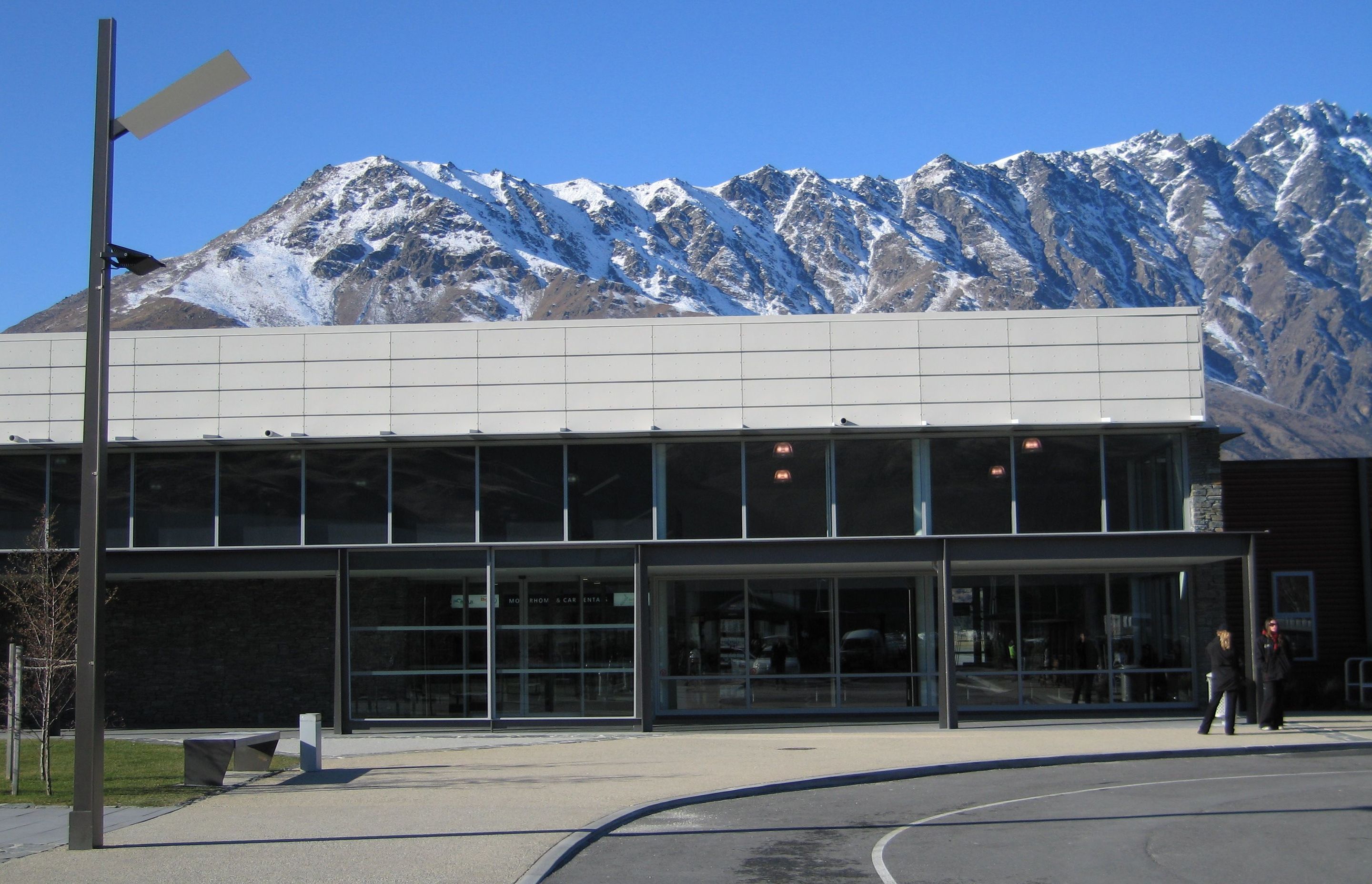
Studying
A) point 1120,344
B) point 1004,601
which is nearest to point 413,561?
point 1004,601

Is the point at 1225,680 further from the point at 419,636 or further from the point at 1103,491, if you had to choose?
the point at 419,636

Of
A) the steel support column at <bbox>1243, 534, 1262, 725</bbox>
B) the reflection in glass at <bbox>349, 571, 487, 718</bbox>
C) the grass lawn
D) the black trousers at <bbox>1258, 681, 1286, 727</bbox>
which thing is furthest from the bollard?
the steel support column at <bbox>1243, 534, 1262, 725</bbox>

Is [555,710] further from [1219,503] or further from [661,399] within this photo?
[1219,503]

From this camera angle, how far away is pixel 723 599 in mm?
24875

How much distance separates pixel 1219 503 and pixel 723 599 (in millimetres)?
8625

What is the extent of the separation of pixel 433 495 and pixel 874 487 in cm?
759

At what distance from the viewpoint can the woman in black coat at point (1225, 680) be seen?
1970cm

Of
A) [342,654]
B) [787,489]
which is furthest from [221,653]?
[787,489]

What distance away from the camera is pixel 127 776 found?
16.1 metres

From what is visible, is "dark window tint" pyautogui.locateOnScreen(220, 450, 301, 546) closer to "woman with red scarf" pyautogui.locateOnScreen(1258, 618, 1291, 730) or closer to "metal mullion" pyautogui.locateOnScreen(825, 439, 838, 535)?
"metal mullion" pyautogui.locateOnScreen(825, 439, 838, 535)

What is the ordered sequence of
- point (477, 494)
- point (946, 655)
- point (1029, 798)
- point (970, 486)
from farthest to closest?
point (477, 494)
point (970, 486)
point (946, 655)
point (1029, 798)

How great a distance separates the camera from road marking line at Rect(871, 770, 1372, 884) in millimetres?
10258

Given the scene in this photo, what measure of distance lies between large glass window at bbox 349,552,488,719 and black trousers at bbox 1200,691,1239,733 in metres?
11.4

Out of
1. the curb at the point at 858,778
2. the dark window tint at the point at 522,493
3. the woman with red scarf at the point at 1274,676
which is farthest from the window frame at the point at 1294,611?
the dark window tint at the point at 522,493
